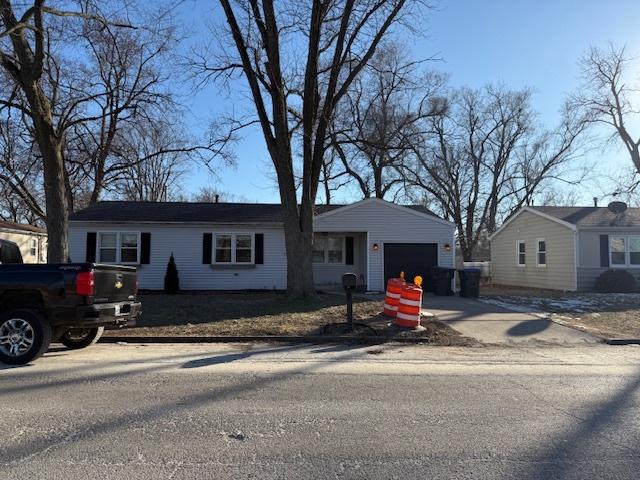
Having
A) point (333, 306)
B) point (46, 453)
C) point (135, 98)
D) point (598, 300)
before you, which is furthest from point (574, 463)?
point (135, 98)

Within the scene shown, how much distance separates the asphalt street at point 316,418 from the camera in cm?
400

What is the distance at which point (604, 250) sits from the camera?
74.7 ft

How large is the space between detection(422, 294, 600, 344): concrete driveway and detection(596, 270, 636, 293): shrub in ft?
27.7

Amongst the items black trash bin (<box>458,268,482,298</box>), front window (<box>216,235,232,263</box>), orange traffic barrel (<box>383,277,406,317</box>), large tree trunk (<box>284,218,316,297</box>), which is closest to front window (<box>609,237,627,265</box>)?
black trash bin (<box>458,268,482,298</box>)

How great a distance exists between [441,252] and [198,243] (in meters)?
10.1

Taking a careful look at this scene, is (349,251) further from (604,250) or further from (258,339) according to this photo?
(258,339)

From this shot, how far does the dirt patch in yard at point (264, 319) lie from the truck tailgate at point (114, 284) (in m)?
2.14

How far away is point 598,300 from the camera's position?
18344 mm

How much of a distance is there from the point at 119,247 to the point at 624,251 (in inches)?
852

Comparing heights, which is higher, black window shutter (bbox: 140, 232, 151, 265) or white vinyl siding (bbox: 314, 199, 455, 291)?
white vinyl siding (bbox: 314, 199, 455, 291)

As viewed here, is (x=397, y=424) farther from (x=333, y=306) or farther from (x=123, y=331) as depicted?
(x=333, y=306)

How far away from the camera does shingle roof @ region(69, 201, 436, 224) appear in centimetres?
2136

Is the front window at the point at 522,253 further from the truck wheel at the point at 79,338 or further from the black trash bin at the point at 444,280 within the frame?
the truck wheel at the point at 79,338

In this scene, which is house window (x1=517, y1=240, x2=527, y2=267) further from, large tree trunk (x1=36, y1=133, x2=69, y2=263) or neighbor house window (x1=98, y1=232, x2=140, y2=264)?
→ large tree trunk (x1=36, y1=133, x2=69, y2=263)
